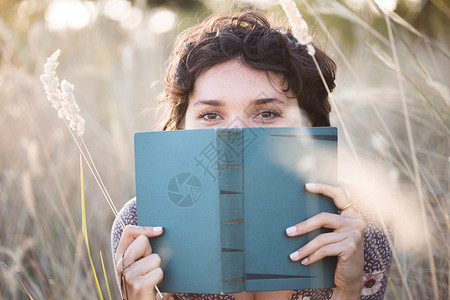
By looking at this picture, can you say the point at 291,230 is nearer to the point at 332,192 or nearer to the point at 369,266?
the point at 332,192

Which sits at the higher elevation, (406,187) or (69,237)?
(406,187)

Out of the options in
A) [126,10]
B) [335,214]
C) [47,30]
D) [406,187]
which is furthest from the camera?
[126,10]

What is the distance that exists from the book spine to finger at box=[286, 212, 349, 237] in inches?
6.1

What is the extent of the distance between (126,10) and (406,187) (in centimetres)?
Result: 356

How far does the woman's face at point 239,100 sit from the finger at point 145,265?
22.0 inches

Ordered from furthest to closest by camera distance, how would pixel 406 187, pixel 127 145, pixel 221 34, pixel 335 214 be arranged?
pixel 127 145 → pixel 406 187 → pixel 221 34 → pixel 335 214

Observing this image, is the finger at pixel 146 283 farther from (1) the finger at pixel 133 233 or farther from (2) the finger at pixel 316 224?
(2) the finger at pixel 316 224

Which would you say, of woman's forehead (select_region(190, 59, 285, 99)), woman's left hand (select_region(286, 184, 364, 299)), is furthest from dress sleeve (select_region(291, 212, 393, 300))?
woman's forehead (select_region(190, 59, 285, 99))

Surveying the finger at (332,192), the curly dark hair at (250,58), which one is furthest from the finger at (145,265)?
the curly dark hair at (250,58)

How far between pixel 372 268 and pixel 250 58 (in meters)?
1.04

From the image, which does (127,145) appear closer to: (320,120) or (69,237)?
(69,237)

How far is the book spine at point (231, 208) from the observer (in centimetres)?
118

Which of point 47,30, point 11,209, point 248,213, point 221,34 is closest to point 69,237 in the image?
point 11,209

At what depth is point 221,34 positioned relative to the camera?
6.14ft
